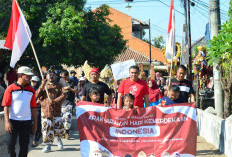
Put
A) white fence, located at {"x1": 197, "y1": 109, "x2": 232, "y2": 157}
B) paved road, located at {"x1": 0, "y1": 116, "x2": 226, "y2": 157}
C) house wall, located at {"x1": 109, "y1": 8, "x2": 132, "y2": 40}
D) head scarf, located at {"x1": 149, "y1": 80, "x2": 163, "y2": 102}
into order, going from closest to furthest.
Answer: white fence, located at {"x1": 197, "y1": 109, "x2": 232, "y2": 157}, paved road, located at {"x1": 0, "y1": 116, "x2": 226, "y2": 157}, head scarf, located at {"x1": 149, "y1": 80, "x2": 163, "y2": 102}, house wall, located at {"x1": 109, "y1": 8, "x2": 132, "y2": 40}

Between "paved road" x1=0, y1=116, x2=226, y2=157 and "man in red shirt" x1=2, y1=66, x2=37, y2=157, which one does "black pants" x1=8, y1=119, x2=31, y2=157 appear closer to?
"man in red shirt" x1=2, y1=66, x2=37, y2=157

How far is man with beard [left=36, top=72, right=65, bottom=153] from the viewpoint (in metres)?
8.68

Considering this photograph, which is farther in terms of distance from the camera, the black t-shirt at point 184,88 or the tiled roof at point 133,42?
the tiled roof at point 133,42

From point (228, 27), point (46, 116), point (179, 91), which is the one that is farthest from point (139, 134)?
point (228, 27)

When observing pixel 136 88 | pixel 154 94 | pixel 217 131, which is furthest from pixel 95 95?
pixel 154 94

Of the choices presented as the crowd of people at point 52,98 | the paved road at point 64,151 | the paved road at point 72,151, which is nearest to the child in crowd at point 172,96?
the crowd of people at point 52,98

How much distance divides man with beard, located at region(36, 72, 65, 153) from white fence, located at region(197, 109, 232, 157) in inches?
143

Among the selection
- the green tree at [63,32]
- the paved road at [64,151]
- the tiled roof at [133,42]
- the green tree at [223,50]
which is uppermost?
the tiled roof at [133,42]

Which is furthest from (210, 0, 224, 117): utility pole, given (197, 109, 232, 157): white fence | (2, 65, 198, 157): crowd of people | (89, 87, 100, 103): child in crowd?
(89, 87, 100, 103): child in crowd

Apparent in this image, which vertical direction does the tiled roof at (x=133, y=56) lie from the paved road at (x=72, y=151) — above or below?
above

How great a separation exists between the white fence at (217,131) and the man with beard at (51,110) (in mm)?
3633

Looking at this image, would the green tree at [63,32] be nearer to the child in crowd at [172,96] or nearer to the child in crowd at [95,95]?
the child in crowd at [95,95]

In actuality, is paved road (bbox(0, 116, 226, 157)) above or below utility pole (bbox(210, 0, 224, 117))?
below

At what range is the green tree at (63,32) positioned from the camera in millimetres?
23630
